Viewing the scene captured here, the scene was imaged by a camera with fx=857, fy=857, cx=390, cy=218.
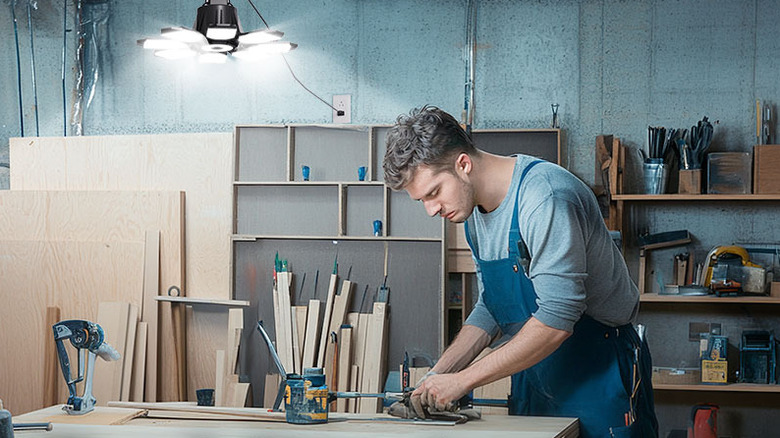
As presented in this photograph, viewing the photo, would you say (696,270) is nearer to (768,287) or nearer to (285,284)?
(768,287)

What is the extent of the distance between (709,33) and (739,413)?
6.95ft

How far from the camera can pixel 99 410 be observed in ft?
9.01

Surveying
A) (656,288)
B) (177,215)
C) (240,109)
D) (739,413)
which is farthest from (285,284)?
(739,413)

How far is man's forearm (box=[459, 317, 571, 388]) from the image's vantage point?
7.30 feet

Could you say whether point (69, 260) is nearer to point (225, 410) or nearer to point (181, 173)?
point (181, 173)

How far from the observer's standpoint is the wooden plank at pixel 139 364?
4.95m

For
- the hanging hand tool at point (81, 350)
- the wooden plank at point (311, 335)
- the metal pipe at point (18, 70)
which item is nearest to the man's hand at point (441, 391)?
the hanging hand tool at point (81, 350)

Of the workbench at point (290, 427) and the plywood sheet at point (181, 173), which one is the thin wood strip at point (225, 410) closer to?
the workbench at point (290, 427)

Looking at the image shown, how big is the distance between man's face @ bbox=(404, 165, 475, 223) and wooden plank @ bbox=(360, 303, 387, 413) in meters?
2.54

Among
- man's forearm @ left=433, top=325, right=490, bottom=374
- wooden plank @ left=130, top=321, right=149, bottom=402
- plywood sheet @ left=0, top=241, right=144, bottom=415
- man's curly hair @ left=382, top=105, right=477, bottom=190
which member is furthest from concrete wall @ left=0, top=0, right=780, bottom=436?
man's curly hair @ left=382, top=105, right=477, bottom=190

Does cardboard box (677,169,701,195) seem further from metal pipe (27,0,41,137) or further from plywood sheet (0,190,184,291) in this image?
metal pipe (27,0,41,137)

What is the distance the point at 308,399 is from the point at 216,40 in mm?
2848

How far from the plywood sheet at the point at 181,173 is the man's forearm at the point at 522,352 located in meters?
3.02

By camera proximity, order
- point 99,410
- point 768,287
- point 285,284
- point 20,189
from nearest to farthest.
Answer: point 99,410, point 768,287, point 285,284, point 20,189
